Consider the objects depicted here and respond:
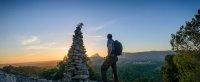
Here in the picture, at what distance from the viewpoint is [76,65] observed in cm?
2489

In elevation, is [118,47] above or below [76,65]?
→ above

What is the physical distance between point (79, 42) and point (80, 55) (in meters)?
1.37

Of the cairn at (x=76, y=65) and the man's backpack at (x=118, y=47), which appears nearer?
the man's backpack at (x=118, y=47)

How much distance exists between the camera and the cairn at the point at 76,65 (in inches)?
957

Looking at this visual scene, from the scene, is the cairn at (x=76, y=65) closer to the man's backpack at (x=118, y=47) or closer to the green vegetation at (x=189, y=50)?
the man's backpack at (x=118, y=47)

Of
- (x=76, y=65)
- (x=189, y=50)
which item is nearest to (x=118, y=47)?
(x=76, y=65)

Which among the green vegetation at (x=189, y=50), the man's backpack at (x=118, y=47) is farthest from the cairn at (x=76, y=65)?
the green vegetation at (x=189, y=50)

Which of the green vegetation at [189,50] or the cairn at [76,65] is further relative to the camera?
the green vegetation at [189,50]

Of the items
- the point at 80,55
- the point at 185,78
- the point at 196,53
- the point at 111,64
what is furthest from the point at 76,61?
the point at 185,78

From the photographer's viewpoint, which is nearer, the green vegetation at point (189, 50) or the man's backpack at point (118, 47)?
the man's backpack at point (118, 47)

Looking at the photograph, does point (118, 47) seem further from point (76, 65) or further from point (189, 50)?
point (189, 50)

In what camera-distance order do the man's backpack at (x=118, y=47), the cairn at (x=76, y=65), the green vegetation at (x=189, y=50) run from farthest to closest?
1. the green vegetation at (x=189, y=50)
2. the cairn at (x=76, y=65)
3. the man's backpack at (x=118, y=47)

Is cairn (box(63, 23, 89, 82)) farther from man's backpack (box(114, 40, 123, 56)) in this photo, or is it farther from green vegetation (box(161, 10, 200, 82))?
green vegetation (box(161, 10, 200, 82))

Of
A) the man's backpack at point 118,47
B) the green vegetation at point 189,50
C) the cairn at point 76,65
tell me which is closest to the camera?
the man's backpack at point 118,47
